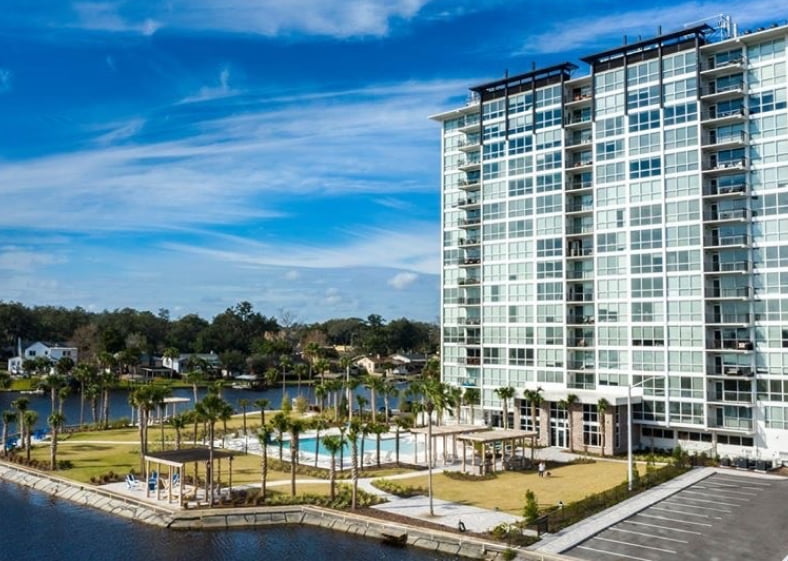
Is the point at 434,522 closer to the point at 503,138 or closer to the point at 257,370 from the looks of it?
the point at 503,138

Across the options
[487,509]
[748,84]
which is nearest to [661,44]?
[748,84]

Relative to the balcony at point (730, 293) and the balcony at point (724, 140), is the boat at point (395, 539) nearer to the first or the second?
the balcony at point (730, 293)

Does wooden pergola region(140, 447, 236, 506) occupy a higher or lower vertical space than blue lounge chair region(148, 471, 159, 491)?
higher

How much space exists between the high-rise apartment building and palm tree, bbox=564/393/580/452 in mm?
169

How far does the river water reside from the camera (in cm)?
3831

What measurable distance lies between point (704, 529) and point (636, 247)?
3401 centimetres

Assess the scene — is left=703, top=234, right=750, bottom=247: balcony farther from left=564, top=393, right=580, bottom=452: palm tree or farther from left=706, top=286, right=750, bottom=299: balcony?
left=564, top=393, right=580, bottom=452: palm tree

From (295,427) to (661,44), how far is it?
5072 cm

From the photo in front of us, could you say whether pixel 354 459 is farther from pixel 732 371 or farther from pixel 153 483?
pixel 732 371

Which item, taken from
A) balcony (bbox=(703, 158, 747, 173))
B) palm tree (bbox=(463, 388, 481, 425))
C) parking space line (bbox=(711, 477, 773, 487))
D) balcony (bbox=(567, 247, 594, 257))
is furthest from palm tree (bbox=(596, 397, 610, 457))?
balcony (bbox=(703, 158, 747, 173))

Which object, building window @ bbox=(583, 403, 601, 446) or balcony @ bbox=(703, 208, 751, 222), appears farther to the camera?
building window @ bbox=(583, 403, 601, 446)

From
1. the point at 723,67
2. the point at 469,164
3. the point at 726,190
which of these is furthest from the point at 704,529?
the point at 469,164

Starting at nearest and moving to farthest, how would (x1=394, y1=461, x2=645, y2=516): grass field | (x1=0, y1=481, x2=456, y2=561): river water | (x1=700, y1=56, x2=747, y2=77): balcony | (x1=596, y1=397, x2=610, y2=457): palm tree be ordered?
(x1=0, y1=481, x2=456, y2=561): river water, (x1=394, y1=461, x2=645, y2=516): grass field, (x1=700, y1=56, x2=747, y2=77): balcony, (x1=596, y1=397, x2=610, y2=457): palm tree

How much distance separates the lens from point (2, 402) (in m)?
121
